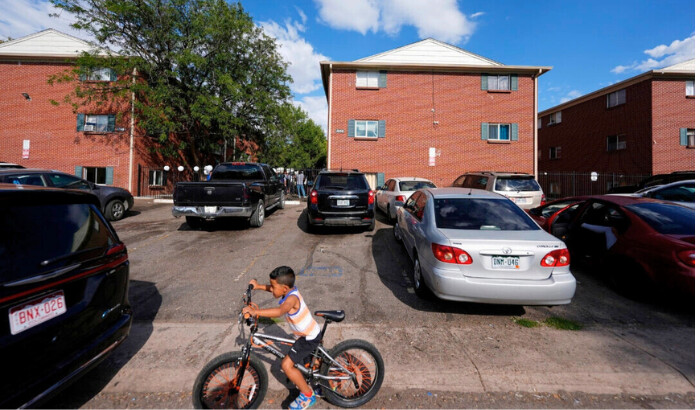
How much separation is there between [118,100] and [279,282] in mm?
22920

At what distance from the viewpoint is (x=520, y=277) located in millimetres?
3541

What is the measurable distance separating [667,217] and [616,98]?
84.9ft

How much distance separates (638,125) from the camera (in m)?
21.5

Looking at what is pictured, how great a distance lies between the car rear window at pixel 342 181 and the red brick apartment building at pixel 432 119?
1092 centimetres

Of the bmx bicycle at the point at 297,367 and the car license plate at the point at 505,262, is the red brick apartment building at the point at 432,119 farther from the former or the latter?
the bmx bicycle at the point at 297,367

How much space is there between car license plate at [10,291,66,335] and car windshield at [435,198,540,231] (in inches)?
151

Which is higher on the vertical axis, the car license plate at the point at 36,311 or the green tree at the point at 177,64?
the green tree at the point at 177,64

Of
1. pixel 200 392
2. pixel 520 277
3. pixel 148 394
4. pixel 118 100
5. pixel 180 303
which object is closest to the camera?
pixel 200 392

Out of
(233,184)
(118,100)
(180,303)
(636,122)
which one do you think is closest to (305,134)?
(118,100)

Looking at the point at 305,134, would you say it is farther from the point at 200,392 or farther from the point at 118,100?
the point at 200,392

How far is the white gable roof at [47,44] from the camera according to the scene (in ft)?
66.9

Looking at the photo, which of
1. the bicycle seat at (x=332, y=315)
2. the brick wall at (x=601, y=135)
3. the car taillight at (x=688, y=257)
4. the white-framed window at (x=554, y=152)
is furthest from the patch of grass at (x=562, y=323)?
the white-framed window at (x=554, y=152)

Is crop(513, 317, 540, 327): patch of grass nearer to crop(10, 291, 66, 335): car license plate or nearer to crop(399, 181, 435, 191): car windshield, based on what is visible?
crop(10, 291, 66, 335): car license plate

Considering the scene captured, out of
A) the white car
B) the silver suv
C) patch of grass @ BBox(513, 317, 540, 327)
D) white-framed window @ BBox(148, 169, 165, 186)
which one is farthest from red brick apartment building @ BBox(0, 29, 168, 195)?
patch of grass @ BBox(513, 317, 540, 327)
